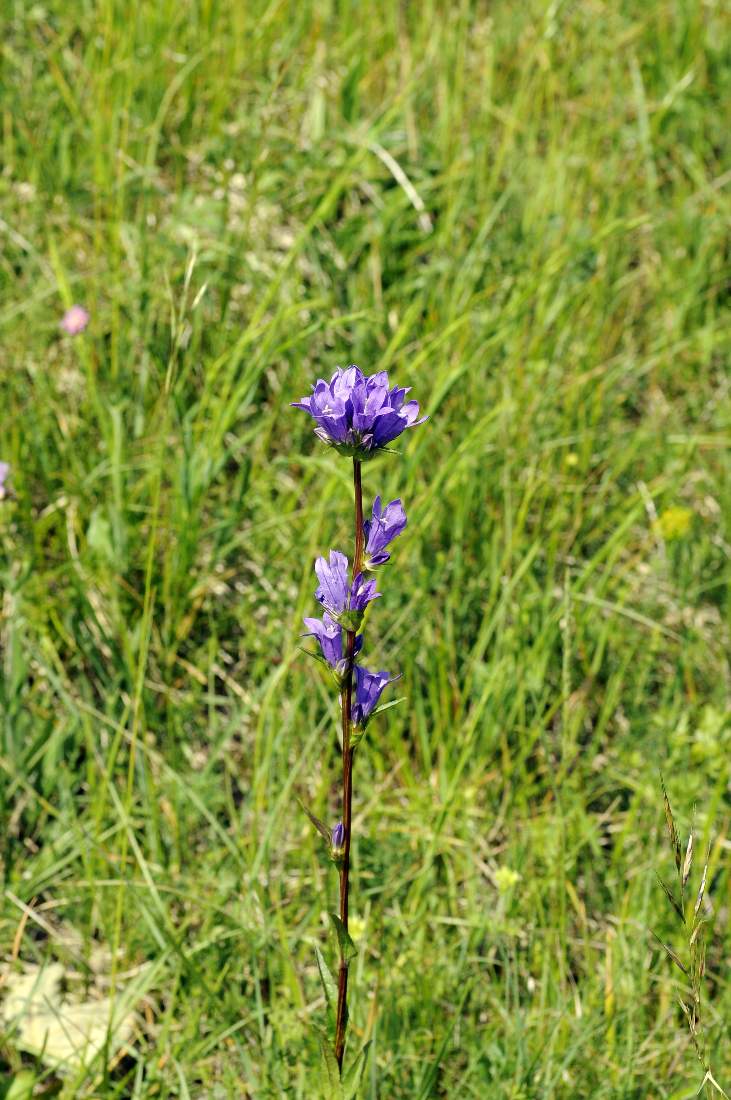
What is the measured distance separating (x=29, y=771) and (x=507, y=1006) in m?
1.04

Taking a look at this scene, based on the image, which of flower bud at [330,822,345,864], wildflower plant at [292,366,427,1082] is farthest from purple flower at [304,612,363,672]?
flower bud at [330,822,345,864]

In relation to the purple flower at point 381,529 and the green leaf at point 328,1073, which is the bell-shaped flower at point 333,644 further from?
the green leaf at point 328,1073

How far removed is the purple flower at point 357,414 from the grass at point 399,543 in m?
0.44

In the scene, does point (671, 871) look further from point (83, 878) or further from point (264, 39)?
point (264, 39)

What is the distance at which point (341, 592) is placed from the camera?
1.37 m

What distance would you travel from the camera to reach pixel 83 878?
2197 mm

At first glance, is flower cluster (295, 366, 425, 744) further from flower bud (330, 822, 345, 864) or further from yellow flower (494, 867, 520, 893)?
yellow flower (494, 867, 520, 893)

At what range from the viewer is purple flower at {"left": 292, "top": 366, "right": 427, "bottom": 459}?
1322mm

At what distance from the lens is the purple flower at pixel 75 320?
2.79m

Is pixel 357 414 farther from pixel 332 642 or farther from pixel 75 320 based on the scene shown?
pixel 75 320

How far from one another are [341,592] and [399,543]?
1.21m

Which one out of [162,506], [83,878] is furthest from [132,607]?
[83,878]

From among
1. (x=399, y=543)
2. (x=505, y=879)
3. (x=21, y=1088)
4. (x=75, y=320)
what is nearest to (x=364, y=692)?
(x=505, y=879)

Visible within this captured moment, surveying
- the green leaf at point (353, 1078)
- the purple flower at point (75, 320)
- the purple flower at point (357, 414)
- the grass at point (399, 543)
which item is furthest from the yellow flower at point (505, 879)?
the purple flower at point (75, 320)
